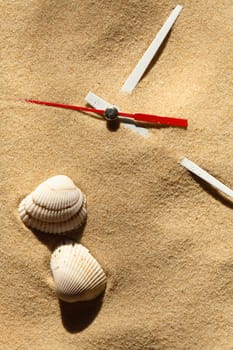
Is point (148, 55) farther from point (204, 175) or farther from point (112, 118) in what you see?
point (204, 175)

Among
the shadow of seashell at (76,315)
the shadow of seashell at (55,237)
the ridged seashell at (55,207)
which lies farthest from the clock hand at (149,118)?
the shadow of seashell at (76,315)

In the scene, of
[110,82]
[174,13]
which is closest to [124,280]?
[110,82]

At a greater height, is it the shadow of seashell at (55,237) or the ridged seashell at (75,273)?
the shadow of seashell at (55,237)

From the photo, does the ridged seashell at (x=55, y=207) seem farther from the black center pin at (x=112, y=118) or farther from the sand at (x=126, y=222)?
the black center pin at (x=112, y=118)

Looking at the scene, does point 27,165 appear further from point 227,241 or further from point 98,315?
point 227,241

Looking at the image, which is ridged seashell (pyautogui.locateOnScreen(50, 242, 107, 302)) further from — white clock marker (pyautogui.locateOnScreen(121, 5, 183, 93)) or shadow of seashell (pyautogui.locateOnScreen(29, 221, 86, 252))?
white clock marker (pyautogui.locateOnScreen(121, 5, 183, 93))

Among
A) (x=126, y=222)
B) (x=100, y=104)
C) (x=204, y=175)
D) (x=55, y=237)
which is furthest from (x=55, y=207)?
(x=204, y=175)
